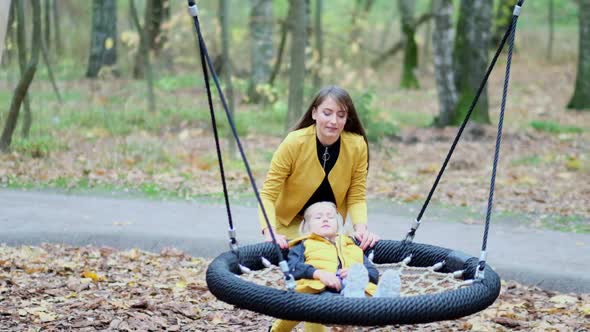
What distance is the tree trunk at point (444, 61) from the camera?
13750mm

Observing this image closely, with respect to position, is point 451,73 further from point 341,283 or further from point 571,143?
point 341,283

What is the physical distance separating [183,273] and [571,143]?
8.55 m

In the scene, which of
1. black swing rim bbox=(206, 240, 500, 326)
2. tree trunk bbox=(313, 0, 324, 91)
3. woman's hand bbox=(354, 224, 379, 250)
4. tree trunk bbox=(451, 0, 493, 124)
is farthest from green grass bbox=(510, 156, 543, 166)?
black swing rim bbox=(206, 240, 500, 326)

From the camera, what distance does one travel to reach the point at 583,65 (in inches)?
650

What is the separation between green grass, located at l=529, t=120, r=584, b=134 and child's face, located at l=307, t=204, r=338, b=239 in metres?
10.8

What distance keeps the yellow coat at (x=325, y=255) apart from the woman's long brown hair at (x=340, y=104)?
60 centimetres

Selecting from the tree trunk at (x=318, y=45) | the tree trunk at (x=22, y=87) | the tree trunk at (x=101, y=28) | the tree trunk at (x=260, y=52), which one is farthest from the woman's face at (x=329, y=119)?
the tree trunk at (x=101, y=28)

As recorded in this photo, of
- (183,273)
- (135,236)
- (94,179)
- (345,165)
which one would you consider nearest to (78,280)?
(183,273)

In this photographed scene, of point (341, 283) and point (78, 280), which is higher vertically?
point (341, 283)

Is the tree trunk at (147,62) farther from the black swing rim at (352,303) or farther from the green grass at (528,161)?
the black swing rim at (352,303)

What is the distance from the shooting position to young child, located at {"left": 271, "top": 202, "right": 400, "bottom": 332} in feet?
11.7

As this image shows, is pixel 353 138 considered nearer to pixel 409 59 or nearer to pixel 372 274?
pixel 372 274

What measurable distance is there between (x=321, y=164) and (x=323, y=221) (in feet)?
1.11

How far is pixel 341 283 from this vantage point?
3.72 meters
